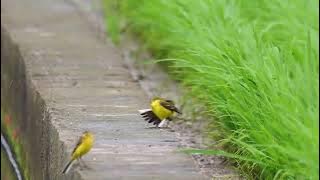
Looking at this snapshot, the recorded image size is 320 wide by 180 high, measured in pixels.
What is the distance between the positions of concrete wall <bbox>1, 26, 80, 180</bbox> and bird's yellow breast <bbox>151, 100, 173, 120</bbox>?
58 centimetres

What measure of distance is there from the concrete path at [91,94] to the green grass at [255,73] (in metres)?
0.32

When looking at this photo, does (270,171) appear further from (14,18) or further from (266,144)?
(14,18)

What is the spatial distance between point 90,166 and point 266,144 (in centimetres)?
84

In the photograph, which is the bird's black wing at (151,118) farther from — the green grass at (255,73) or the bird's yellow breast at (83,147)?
the bird's yellow breast at (83,147)

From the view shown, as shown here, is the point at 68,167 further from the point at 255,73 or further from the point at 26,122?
the point at 26,122

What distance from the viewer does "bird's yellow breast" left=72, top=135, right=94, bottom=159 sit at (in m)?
5.55

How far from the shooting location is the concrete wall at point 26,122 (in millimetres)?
6457

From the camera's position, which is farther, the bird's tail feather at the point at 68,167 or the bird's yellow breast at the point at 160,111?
the bird's yellow breast at the point at 160,111

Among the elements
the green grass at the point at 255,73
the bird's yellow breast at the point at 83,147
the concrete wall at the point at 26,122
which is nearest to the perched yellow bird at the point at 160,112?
the green grass at the point at 255,73

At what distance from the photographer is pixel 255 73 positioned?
586 centimetres

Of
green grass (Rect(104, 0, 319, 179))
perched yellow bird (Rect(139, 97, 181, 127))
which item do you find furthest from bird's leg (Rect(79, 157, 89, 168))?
perched yellow bird (Rect(139, 97, 181, 127))

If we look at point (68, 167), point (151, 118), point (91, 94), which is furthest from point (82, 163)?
point (91, 94)

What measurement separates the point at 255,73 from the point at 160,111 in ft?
3.05

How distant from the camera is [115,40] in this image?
9.63 metres
